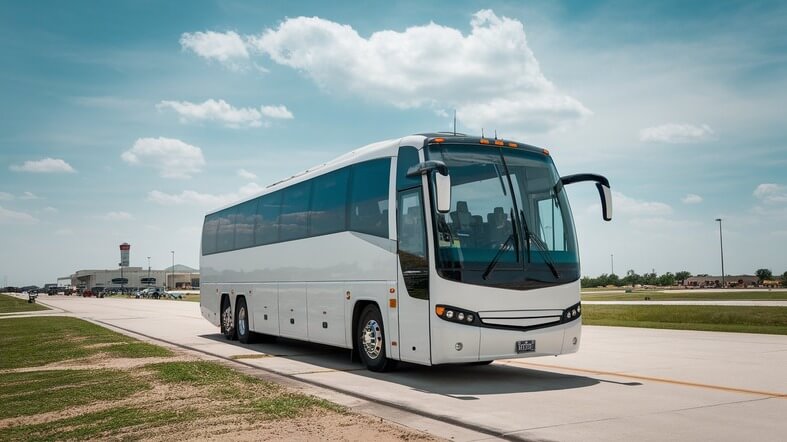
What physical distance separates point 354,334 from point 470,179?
3.98 metres

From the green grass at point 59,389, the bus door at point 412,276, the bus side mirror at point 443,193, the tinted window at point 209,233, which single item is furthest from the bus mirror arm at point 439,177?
the tinted window at point 209,233

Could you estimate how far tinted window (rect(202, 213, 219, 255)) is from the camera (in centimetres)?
2312

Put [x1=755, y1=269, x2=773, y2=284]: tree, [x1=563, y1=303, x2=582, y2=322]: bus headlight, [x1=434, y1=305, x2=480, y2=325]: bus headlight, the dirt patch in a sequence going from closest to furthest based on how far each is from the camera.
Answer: the dirt patch < [x1=434, y1=305, x2=480, y2=325]: bus headlight < [x1=563, y1=303, x2=582, y2=322]: bus headlight < [x1=755, y1=269, x2=773, y2=284]: tree

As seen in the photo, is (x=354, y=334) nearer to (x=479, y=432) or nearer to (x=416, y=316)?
(x=416, y=316)

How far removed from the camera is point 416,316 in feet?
37.3

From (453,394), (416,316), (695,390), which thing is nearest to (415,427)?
(453,394)

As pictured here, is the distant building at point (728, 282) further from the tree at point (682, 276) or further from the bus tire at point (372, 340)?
the bus tire at point (372, 340)

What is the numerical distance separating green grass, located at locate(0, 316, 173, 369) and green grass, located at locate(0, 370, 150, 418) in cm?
274

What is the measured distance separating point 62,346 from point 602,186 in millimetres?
14765

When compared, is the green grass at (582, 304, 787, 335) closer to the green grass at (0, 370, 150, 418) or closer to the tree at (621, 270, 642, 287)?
the green grass at (0, 370, 150, 418)

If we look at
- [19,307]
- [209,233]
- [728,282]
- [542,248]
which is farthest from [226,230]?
[728,282]

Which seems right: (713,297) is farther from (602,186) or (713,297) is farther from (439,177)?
(439,177)

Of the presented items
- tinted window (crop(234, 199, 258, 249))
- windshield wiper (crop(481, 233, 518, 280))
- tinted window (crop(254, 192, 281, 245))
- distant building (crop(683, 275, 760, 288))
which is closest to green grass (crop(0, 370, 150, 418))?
windshield wiper (crop(481, 233, 518, 280))

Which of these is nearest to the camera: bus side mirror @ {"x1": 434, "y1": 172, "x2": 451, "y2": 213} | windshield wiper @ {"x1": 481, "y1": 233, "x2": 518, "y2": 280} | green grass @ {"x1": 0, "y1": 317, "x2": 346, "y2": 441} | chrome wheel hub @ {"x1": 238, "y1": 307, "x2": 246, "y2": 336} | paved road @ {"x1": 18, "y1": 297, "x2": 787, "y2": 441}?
paved road @ {"x1": 18, "y1": 297, "x2": 787, "y2": 441}
